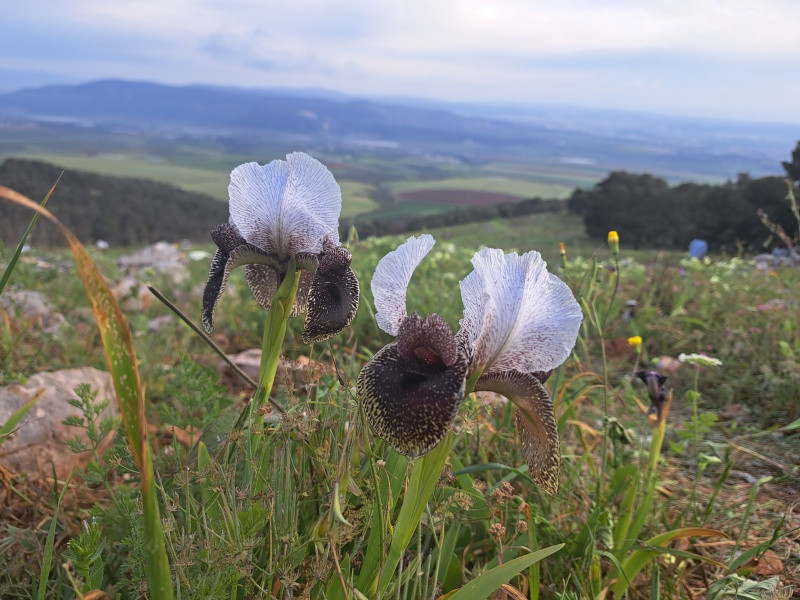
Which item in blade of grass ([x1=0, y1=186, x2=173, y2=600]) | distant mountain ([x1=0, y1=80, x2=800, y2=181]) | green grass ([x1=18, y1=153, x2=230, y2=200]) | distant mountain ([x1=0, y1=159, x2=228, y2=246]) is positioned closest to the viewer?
blade of grass ([x1=0, y1=186, x2=173, y2=600])

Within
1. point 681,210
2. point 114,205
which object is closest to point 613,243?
point 681,210

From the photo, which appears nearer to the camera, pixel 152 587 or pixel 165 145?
pixel 152 587

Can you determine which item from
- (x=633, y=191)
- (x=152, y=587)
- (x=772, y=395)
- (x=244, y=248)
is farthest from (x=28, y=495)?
(x=633, y=191)

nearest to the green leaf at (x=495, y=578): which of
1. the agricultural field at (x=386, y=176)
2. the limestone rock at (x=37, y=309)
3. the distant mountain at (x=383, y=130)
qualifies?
the limestone rock at (x=37, y=309)

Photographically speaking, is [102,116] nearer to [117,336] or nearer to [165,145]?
[165,145]

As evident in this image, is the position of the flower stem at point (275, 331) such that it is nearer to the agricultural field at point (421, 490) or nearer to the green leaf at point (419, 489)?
the agricultural field at point (421, 490)

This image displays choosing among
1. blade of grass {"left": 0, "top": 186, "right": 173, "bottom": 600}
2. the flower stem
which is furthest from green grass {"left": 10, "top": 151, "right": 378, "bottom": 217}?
blade of grass {"left": 0, "top": 186, "right": 173, "bottom": 600}

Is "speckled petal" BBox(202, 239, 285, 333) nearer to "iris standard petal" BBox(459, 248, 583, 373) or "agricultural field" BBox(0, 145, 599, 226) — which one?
"iris standard petal" BBox(459, 248, 583, 373)
